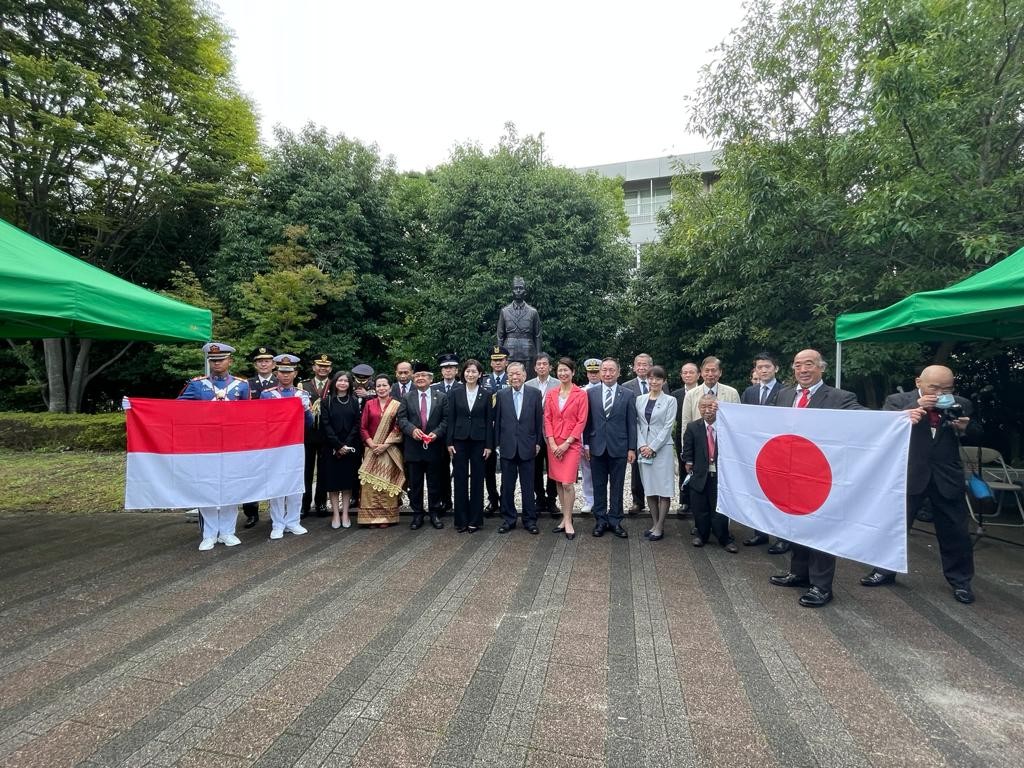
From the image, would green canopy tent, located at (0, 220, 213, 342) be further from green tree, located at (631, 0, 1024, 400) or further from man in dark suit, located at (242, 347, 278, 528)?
green tree, located at (631, 0, 1024, 400)

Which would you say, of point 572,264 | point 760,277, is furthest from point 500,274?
point 760,277

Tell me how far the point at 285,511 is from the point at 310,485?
0.80 metres

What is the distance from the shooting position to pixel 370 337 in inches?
619

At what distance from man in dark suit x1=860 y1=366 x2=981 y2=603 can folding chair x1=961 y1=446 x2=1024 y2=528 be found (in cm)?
210

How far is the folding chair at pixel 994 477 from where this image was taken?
18.0 feet

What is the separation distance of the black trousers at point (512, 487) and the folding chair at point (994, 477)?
4353 mm

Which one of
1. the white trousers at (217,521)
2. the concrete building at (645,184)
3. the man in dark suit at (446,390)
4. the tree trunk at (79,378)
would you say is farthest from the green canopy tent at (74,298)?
the concrete building at (645,184)

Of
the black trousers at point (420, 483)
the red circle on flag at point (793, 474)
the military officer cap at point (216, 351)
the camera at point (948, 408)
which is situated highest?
the military officer cap at point (216, 351)

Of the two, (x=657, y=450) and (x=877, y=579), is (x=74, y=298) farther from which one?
(x=877, y=579)

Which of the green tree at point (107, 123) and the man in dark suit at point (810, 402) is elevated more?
the green tree at point (107, 123)

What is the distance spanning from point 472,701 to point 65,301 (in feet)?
12.9

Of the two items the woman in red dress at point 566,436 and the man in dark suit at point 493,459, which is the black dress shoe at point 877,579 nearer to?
the woman in red dress at point 566,436

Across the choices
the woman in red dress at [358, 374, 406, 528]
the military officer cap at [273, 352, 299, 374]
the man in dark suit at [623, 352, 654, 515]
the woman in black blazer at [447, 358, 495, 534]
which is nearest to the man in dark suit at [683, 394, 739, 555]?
the man in dark suit at [623, 352, 654, 515]

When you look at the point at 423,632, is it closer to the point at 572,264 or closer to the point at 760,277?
the point at 760,277
